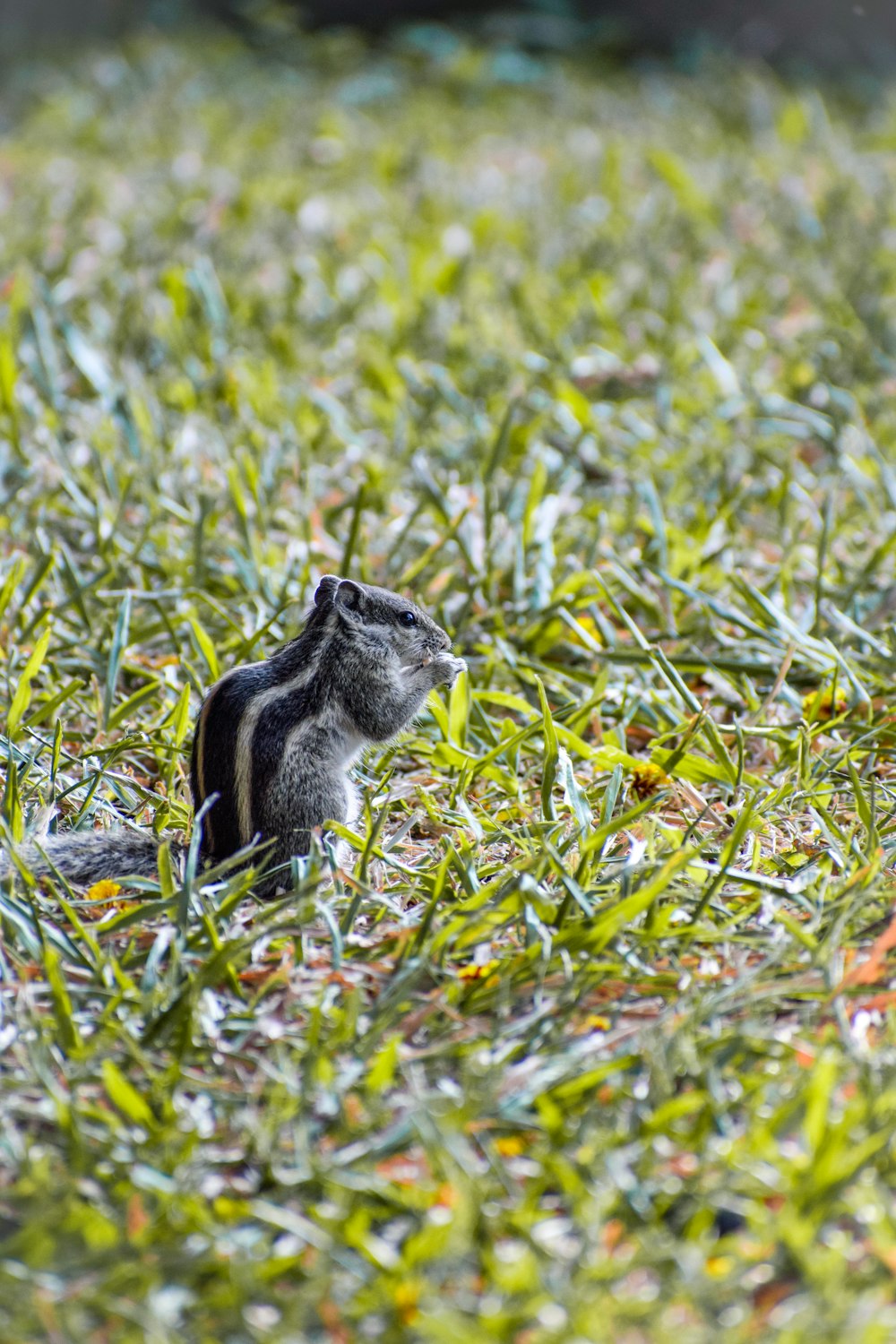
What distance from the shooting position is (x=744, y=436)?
4887 millimetres

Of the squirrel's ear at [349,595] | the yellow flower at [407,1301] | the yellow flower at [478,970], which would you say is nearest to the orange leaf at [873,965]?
the yellow flower at [478,970]

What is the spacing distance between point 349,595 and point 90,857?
0.70 m

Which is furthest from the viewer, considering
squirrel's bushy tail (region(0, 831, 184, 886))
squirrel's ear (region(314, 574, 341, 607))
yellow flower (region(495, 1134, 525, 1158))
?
squirrel's ear (region(314, 574, 341, 607))

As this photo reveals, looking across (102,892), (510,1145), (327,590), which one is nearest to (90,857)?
(102,892)

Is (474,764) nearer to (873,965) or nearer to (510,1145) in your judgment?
(873,965)

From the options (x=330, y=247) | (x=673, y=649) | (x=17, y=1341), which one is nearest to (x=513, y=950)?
(x=17, y=1341)

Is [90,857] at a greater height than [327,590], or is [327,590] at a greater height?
[327,590]

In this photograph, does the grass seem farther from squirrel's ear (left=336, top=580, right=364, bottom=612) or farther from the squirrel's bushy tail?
squirrel's ear (left=336, top=580, right=364, bottom=612)

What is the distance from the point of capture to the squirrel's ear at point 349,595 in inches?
115

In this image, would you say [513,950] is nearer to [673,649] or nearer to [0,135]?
[673,649]

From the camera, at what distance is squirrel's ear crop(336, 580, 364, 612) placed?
293 cm

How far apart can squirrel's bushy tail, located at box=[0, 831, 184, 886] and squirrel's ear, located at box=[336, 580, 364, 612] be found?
585mm

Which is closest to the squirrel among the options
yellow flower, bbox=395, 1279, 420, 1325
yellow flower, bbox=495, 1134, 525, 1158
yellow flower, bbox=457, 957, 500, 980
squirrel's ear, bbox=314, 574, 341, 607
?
squirrel's ear, bbox=314, 574, 341, 607

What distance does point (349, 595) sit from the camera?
2.96 m
